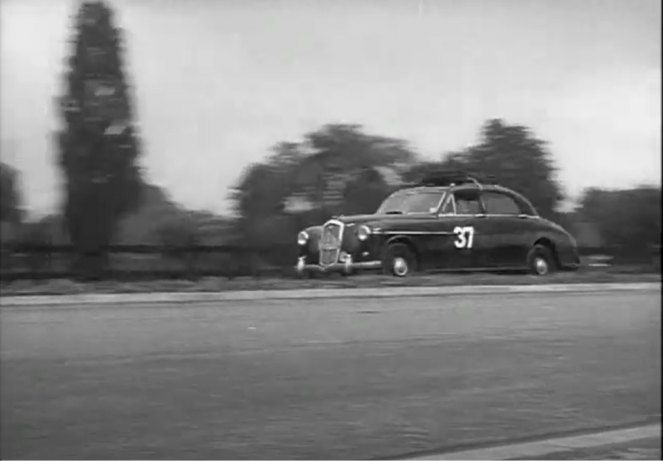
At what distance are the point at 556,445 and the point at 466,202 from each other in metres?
1.20

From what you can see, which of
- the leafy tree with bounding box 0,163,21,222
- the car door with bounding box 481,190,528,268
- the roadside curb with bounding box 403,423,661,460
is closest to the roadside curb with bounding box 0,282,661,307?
the car door with bounding box 481,190,528,268

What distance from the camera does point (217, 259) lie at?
12.7ft

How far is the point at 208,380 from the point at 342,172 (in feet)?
2.65

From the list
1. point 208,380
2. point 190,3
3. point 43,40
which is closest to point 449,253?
point 208,380

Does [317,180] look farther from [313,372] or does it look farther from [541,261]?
[541,261]

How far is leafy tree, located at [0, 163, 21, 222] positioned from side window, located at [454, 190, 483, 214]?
1.46m

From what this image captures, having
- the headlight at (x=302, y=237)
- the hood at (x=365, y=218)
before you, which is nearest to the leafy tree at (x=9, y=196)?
the headlight at (x=302, y=237)

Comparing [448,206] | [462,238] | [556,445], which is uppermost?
[448,206]

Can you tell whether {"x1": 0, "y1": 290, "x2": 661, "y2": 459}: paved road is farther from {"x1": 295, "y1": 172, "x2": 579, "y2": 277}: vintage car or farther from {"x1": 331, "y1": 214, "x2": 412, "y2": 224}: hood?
{"x1": 331, "y1": 214, "x2": 412, "y2": 224}: hood

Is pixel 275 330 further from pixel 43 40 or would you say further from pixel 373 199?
pixel 43 40

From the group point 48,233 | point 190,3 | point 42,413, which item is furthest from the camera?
point 42,413

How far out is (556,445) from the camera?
489 cm

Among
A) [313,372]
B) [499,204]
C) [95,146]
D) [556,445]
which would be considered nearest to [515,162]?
[499,204]

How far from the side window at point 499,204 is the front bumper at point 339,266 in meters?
0.45
